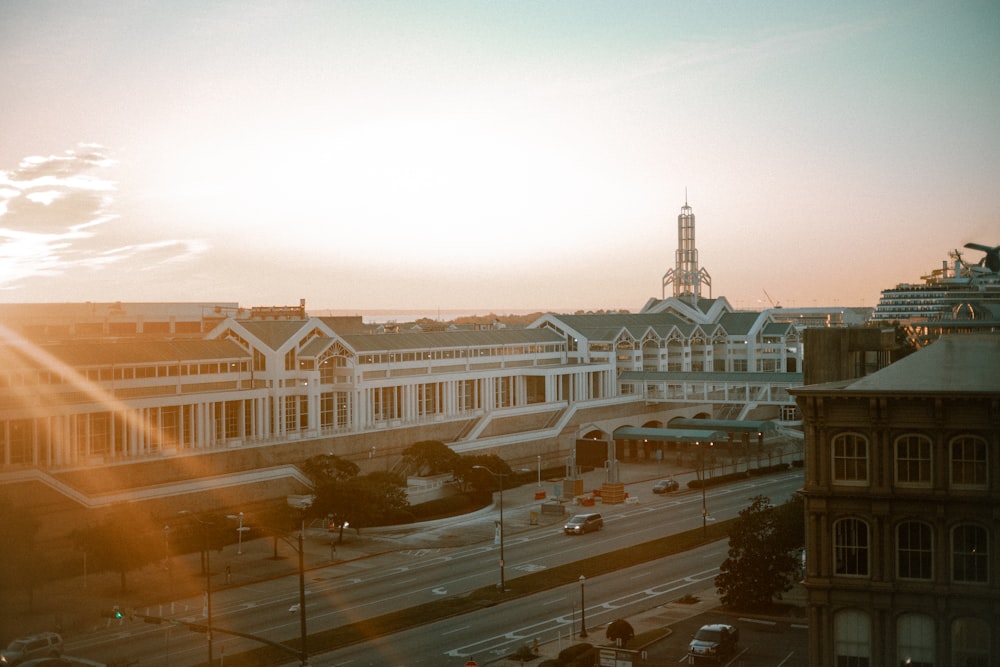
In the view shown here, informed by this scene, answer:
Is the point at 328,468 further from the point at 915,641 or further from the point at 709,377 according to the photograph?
the point at 709,377

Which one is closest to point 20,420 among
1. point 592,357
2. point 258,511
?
point 258,511

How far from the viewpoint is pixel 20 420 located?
65375 millimetres

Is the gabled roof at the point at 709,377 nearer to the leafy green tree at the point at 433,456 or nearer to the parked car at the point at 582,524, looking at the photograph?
the leafy green tree at the point at 433,456

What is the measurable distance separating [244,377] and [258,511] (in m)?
14.5

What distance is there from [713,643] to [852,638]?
27.0ft

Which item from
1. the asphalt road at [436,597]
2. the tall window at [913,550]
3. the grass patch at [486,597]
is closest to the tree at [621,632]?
the grass patch at [486,597]

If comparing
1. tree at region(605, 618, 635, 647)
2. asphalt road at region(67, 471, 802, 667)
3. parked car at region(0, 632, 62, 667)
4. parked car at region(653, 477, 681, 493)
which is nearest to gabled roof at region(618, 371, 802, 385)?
parked car at region(653, 477, 681, 493)

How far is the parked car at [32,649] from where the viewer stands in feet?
137

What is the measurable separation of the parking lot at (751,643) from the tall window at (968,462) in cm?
1110

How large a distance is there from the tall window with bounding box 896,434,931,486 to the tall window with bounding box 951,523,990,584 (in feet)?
6.15

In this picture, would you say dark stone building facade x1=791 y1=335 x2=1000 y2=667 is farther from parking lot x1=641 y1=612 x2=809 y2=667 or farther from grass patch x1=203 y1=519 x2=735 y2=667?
grass patch x1=203 y1=519 x2=735 y2=667

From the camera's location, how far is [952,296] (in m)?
112

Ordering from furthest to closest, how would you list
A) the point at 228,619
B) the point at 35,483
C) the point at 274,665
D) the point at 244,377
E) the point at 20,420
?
the point at 244,377, the point at 20,420, the point at 35,483, the point at 228,619, the point at 274,665

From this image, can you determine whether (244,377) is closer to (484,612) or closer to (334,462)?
(334,462)
